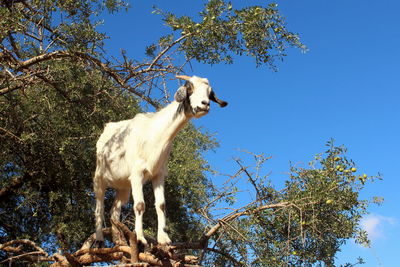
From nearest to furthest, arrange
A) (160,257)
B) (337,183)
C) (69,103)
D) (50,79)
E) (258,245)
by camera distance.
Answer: (160,257) → (337,183) → (258,245) → (50,79) → (69,103)

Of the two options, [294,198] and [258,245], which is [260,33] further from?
[258,245]

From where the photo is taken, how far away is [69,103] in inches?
402

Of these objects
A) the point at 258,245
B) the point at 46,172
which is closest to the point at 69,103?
the point at 46,172

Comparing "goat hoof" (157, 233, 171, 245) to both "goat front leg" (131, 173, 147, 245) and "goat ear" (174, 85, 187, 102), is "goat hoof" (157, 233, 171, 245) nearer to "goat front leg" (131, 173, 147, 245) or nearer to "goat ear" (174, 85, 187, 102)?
"goat front leg" (131, 173, 147, 245)

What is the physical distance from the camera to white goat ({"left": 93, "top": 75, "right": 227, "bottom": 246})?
6.40 meters

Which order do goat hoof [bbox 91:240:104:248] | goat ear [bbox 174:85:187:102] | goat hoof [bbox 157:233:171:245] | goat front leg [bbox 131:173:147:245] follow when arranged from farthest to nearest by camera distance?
goat hoof [bbox 91:240:104:248]
goat front leg [bbox 131:173:147:245]
goat ear [bbox 174:85:187:102]
goat hoof [bbox 157:233:171:245]

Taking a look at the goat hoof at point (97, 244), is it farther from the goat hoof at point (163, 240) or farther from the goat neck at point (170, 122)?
the goat neck at point (170, 122)

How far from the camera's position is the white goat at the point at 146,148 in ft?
21.0

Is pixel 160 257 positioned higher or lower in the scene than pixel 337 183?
lower

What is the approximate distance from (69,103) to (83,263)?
4199 millimetres

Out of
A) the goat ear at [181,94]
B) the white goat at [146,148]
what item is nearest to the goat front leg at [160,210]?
the white goat at [146,148]

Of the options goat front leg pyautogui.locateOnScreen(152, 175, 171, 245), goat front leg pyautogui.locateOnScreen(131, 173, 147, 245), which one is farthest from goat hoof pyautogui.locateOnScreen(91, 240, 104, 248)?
goat front leg pyautogui.locateOnScreen(152, 175, 171, 245)

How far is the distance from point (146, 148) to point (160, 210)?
0.88 m

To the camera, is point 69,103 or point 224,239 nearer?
point 224,239
